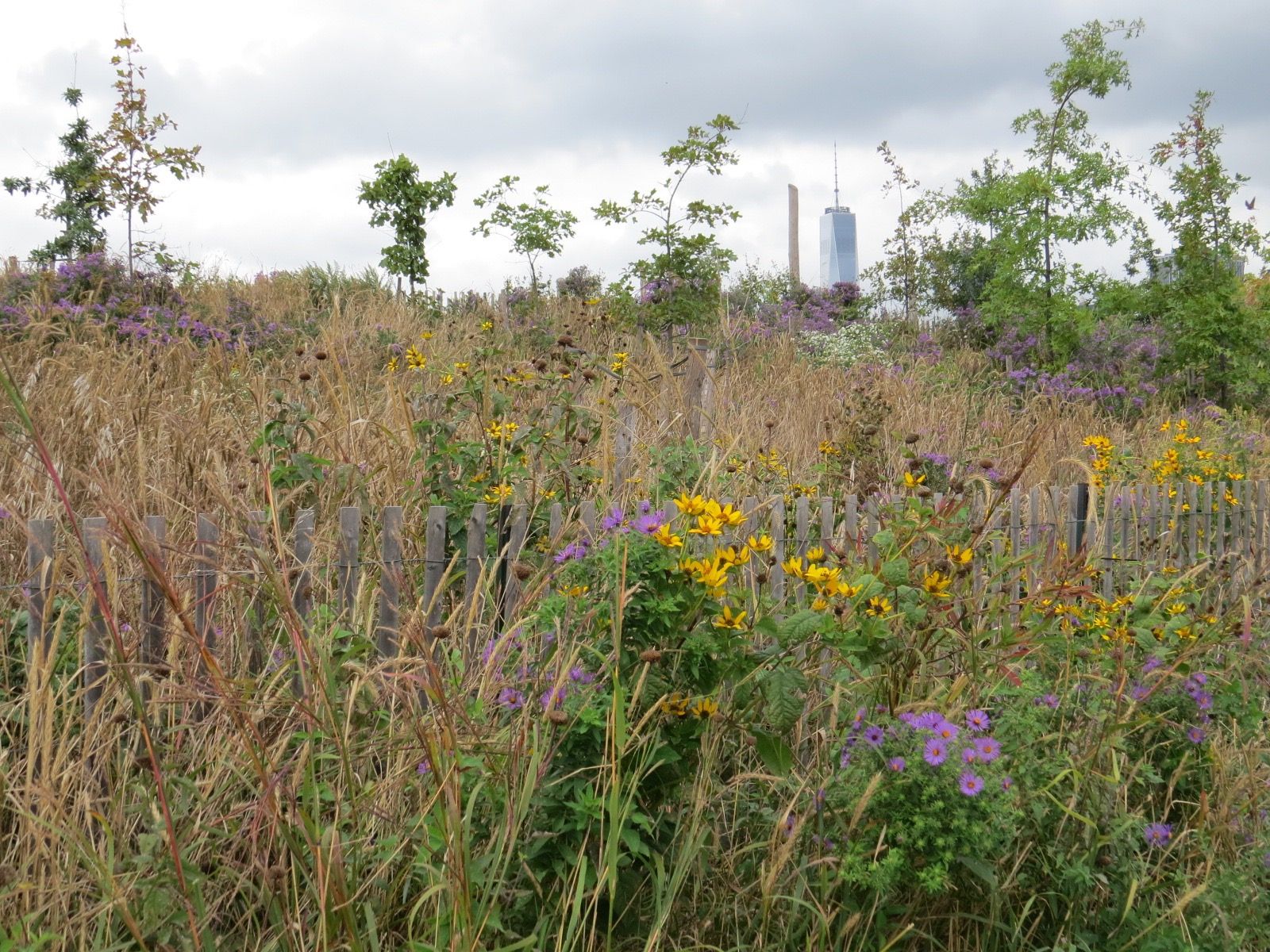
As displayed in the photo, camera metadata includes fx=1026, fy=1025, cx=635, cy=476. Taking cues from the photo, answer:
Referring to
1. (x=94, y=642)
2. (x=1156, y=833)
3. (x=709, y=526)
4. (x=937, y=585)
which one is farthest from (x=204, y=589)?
(x=1156, y=833)

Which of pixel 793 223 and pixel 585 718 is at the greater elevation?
pixel 793 223

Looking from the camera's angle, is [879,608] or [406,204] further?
[406,204]

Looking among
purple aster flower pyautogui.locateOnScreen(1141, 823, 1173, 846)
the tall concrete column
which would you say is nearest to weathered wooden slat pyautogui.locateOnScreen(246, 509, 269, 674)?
purple aster flower pyautogui.locateOnScreen(1141, 823, 1173, 846)

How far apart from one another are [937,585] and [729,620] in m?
0.61

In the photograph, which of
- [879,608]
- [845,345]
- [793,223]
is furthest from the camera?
[793,223]

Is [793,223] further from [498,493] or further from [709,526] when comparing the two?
[709,526]

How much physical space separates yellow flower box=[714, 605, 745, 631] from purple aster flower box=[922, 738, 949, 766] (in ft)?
1.48

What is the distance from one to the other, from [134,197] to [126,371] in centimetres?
556

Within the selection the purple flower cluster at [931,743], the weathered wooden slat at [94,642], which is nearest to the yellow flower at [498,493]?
the weathered wooden slat at [94,642]

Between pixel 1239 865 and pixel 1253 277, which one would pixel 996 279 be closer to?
pixel 1253 277

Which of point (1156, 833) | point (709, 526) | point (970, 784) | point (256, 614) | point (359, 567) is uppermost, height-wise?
point (709, 526)

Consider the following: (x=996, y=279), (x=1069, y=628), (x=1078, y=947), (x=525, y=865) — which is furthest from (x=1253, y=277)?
(x=525, y=865)

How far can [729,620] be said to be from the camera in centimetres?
216

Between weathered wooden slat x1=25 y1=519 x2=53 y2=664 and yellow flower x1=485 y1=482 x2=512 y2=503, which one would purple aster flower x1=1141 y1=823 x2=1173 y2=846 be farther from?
weathered wooden slat x1=25 y1=519 x2=53 y2=664
